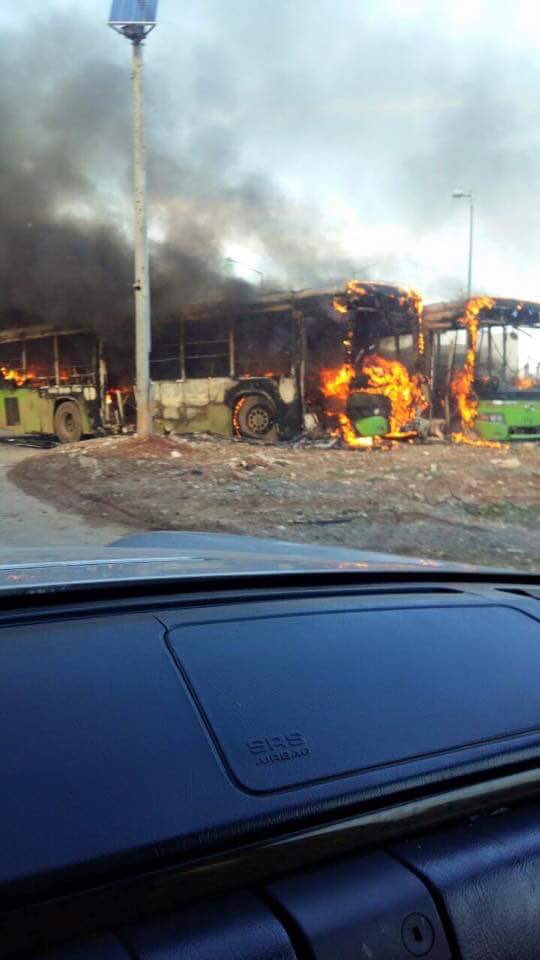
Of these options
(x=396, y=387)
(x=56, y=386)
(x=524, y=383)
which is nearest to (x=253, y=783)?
(x=396, y=387)

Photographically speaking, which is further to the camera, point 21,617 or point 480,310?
point 480,310

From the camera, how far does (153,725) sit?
108 centimetres

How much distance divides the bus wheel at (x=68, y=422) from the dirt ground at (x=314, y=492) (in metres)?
4.80

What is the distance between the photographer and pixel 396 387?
1348cm

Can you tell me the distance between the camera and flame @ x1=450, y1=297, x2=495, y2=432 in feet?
44.9

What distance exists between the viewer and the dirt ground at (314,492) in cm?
701

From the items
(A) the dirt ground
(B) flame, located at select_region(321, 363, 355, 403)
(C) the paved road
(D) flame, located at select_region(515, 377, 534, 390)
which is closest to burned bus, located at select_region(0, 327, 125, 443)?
(A) the dirt ground

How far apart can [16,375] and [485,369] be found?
411 inches

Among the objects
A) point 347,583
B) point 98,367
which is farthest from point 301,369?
point 347,583

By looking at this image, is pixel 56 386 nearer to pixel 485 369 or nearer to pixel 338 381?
pixel 338 381

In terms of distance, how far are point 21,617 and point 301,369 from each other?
12.1 m

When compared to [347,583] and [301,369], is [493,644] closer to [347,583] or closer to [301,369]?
[347,583]

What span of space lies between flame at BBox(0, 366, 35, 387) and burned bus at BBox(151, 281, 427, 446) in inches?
181

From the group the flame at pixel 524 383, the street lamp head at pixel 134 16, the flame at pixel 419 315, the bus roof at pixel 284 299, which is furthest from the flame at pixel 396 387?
the street lamp head at pixel 134 16
